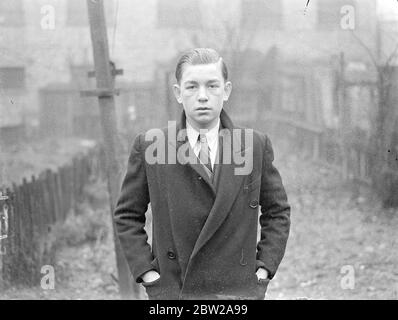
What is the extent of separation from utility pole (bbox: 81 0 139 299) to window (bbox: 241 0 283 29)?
795mm

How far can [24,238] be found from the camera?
3.85 m

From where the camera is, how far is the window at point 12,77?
373 cm

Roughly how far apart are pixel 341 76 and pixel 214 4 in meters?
0.86

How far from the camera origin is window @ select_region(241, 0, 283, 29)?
3691 mm

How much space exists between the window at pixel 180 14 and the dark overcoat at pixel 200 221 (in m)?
1.29

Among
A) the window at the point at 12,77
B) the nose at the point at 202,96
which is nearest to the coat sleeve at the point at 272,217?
the nose at the point at 202,96

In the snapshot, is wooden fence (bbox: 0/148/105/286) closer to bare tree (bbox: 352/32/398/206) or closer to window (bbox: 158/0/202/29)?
window (bbox: 158/0/202/29)

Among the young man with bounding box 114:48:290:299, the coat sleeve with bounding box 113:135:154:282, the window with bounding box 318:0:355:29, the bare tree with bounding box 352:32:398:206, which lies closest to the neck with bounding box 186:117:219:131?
the young man with bounding box 114:48:290:299

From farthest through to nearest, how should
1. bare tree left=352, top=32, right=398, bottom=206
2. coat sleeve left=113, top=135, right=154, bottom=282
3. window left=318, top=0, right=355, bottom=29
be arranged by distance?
bare tree left=352, top=32, right=398, bottom=206, window left=318, top=0, right=355, bottom=29, coat sleeve left=113, top=135, right=154, bottom=282

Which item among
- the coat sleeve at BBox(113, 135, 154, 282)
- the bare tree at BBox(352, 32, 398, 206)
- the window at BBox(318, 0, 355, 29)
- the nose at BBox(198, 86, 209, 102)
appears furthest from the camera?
the bare tree at BBox(352, 32, 398, 206)

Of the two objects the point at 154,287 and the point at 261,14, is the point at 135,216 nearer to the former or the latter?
the point at 154,287

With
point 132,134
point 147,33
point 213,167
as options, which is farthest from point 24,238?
point 213,167

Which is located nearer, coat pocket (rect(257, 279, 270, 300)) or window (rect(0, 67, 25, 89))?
coat pocket (rect(257, 279, 270, 300))

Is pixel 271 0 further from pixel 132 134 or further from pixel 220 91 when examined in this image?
pixel 220 91
